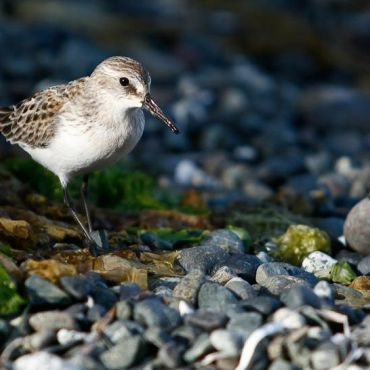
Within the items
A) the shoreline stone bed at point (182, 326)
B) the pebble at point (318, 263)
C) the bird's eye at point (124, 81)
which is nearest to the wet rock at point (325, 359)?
the shoreline stone bed at point (182, 326)

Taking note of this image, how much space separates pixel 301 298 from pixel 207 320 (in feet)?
1.80

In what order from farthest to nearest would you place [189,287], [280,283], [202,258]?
1. [202,258]
2. [280,283]
3. [189,287]

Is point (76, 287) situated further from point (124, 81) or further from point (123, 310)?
point (124, 81)

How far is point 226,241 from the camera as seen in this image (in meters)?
6.66

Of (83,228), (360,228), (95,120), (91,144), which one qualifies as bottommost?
(360,228)

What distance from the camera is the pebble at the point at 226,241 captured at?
6.58 m

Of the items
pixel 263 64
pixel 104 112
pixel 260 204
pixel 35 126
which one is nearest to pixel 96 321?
pixel 104 112

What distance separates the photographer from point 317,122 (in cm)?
1196

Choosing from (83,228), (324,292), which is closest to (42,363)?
(324,292)

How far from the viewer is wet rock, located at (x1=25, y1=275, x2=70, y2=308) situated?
4.85 metres

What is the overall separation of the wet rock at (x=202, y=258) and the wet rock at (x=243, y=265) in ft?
0.15

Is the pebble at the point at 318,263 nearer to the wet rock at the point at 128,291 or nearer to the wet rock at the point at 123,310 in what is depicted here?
the wet rock at the point at 128,291

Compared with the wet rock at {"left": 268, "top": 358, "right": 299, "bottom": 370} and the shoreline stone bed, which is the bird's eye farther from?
the wet rock at {"left": 268, "top": 358, "right": 299, "bottom": 370}

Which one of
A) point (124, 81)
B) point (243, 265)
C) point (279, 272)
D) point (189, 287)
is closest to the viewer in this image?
point (189, 287)
